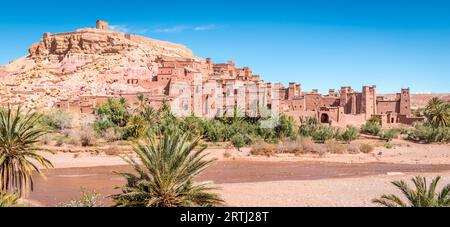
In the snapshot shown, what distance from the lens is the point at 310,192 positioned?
15281mm

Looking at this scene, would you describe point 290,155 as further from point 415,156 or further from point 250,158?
point 415,156

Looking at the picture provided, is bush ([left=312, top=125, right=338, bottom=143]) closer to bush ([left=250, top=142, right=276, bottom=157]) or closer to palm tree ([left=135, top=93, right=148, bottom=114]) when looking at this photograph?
bush ([left=250, top=142, right=276, bottom=157])

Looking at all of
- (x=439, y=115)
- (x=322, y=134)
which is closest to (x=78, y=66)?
(x=322, y=134)

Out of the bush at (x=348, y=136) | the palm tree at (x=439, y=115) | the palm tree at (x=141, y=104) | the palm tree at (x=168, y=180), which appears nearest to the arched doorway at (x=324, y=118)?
the bush at (x=348, y=136)

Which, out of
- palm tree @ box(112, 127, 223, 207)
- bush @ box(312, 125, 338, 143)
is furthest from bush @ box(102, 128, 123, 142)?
palm tree @ box(112, 127, 223, 207)

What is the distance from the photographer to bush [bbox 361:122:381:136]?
1474 inches

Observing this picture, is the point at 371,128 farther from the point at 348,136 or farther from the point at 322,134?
the point at 322,134

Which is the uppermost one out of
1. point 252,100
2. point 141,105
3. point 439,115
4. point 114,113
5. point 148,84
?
point 148,84

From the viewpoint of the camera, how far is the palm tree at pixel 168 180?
7895mm

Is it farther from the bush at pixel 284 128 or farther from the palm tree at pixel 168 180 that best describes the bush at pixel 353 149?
the palm tree at pixel 168 180

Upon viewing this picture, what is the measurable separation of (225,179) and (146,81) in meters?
28.6

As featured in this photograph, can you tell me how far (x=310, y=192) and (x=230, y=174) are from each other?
6908mm

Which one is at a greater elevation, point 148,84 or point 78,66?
point 78,66
